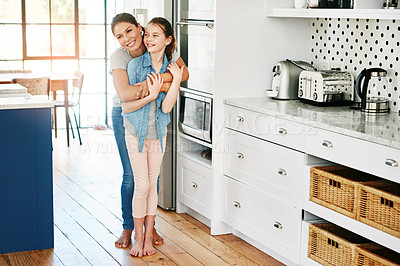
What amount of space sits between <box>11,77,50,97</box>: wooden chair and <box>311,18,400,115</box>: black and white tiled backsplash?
3.21 meters

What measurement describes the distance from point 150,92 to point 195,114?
30.6 inches

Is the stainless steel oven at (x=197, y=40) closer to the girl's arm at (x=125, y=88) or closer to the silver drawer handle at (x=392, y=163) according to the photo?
the girl's arm at (x=125, y=88)

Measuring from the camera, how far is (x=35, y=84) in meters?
6.18

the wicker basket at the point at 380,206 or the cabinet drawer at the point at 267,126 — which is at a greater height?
the cabinet drawer at the point at 267,126

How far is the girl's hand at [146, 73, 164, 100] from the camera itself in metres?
3.28

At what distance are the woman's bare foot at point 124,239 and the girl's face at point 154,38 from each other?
114cm

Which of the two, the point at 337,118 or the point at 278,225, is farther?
the point at 278,225

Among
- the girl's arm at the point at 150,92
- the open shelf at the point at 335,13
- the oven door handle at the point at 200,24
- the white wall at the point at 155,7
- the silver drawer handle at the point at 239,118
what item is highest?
the white wall at the point at 155,7

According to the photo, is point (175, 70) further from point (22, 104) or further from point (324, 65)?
point (324, 65)

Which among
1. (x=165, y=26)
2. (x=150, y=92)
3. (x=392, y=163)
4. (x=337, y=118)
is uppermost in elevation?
(x=165, y=26)

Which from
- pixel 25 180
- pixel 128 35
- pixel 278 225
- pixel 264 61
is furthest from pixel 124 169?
pixel 264 61

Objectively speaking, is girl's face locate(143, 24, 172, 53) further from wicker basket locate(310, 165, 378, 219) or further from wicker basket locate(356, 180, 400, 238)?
wicker basket locate(356, 180, 400, 238)

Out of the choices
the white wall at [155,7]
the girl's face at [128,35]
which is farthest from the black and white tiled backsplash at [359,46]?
the girl's face at [128,35]

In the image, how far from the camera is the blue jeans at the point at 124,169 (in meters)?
3.55
